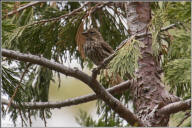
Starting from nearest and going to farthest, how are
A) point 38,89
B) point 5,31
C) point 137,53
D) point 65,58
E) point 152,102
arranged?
1. point 137,53
2. point 152,102
3. point 5,31
4. point 65,58
5. point 38,89

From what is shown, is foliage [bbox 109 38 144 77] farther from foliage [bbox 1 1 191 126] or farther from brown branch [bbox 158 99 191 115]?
brown branch [bbox 158 99 191 115]

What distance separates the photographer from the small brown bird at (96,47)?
4.30 metres

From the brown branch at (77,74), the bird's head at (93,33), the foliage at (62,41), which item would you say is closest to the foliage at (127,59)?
the foliage at (62,41)

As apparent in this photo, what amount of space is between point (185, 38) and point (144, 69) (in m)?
1.54

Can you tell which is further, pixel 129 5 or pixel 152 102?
pixel 129 5

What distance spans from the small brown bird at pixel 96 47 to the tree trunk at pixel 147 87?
1.81 feet

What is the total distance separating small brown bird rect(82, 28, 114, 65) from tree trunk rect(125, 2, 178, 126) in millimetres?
551

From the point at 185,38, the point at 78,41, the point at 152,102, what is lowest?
the point at 152,102

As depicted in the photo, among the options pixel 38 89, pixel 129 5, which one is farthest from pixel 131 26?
pixel 38 89

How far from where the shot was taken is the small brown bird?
430 centimetres

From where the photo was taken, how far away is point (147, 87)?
359cm

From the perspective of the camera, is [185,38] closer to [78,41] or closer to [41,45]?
[78,41]

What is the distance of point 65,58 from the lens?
4012 millimetres

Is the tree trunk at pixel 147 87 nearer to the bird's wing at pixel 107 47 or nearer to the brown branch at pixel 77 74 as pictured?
the brown branch at pixel 77 74
